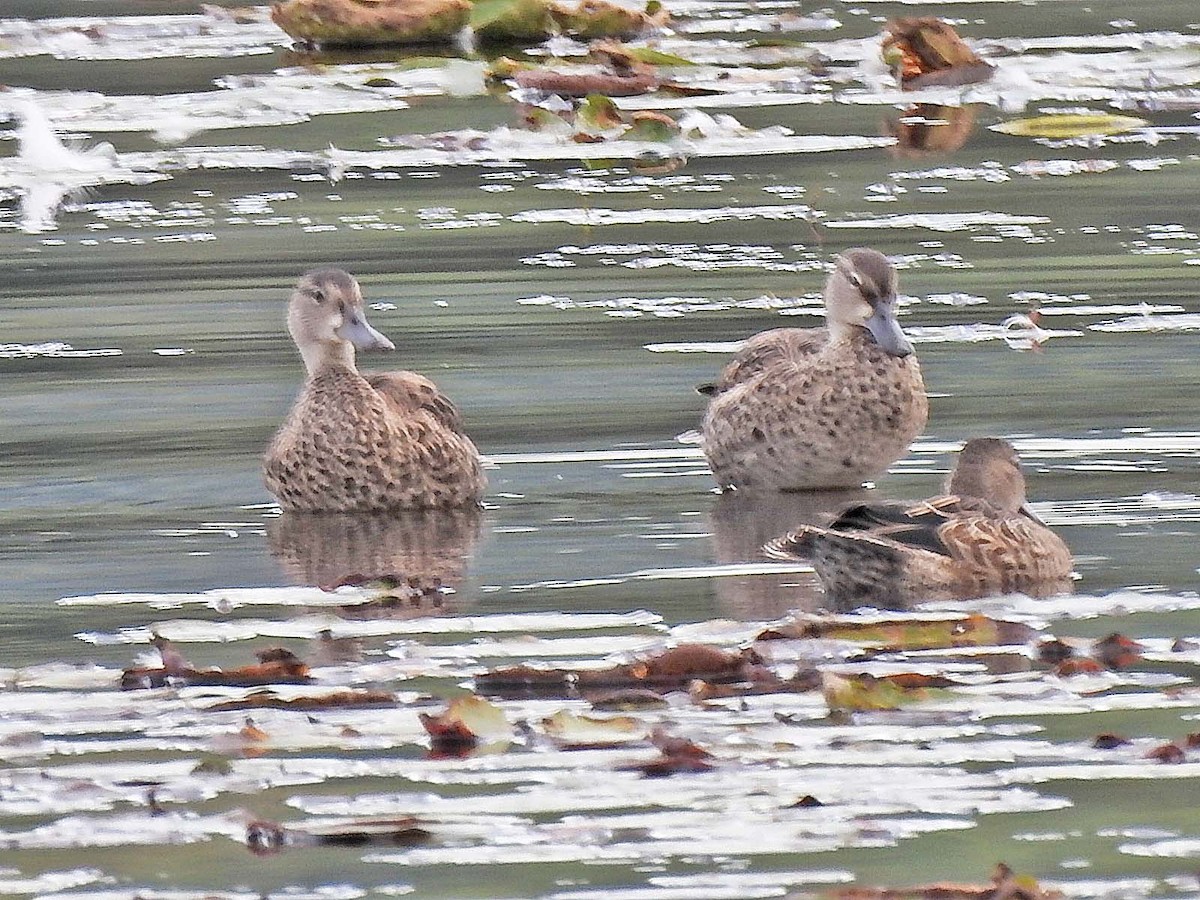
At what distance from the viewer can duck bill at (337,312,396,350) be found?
10.7 meters

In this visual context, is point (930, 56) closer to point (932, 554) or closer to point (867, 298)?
point (867, 298)

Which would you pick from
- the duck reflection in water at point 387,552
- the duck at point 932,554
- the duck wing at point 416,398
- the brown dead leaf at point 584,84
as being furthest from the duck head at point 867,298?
the brown dead leaf at point 584,84

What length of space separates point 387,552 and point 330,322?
149cm

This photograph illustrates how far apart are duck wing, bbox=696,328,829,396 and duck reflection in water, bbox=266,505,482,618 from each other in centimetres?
113

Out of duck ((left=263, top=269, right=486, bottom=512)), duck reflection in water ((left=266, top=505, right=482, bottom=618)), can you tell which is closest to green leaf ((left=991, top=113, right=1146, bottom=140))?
duck ((left=263, top=269, right=486, bottom=512))

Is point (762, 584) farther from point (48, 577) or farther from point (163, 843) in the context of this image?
point (163, 843)

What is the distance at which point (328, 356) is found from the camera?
10891 millimetres

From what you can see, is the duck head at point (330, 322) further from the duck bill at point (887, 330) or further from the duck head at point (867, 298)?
the duck bill at point (887, 330)

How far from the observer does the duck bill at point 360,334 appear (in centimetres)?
1073

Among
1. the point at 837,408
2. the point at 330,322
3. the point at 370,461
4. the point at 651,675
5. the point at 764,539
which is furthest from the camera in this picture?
the point at 330,322

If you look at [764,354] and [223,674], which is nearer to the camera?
[223,674]

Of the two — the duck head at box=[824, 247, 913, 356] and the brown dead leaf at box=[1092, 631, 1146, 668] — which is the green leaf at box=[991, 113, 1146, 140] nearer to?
the duck head at box=[824, 247, 913, 356]

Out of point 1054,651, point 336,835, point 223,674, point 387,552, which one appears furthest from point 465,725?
point 387,552

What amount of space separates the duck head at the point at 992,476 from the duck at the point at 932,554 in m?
0.20
